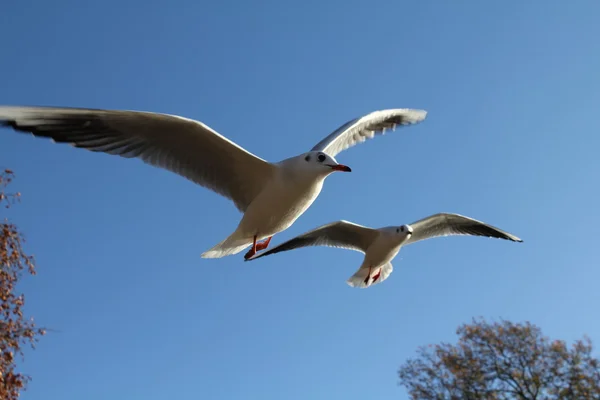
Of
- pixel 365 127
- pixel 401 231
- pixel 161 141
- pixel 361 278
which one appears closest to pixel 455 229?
pixel 401 231

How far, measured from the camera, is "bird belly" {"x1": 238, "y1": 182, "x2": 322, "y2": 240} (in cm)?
546

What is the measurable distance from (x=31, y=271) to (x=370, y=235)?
4077mm

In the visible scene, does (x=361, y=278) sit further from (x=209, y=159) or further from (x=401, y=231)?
(x=209, y=159)

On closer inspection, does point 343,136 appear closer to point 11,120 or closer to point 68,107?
point 68,107

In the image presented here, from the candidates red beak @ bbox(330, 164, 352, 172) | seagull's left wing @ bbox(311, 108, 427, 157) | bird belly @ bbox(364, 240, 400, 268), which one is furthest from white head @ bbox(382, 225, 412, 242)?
red beak @ bbox(330, 164, 352, 172)

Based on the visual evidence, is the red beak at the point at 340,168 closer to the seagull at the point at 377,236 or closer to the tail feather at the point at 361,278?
the seagull at the point at 377,236

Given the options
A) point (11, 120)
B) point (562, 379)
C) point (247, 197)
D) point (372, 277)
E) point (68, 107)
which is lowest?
point (11, 120)

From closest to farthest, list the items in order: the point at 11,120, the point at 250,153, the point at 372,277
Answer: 1. the point at 11,120
2. the point at 250,153
3. the point at 372,277

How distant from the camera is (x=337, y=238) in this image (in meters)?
8.84

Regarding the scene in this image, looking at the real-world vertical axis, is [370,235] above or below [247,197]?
above

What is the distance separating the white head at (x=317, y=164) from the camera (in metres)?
5.39

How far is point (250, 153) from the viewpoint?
18.0 feet

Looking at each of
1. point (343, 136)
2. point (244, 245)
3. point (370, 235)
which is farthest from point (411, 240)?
point (244, 245)

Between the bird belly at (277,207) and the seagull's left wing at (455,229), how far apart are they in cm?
342
